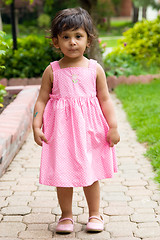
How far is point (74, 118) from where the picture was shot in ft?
8.91

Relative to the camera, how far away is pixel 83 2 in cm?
898

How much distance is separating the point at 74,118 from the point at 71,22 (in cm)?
61

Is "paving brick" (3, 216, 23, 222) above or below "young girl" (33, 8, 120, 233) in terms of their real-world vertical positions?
below

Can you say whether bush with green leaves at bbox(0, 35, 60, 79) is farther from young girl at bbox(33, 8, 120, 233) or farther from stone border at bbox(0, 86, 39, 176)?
young girl at bbox(33, 8, 120, 233)

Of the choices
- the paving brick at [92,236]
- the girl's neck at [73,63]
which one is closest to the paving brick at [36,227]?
the paving brick at [92,236]

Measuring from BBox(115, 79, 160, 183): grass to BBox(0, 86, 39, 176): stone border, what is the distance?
1.43 m

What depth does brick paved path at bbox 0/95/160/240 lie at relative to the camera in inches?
113

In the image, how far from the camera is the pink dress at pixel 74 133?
2.71 metres

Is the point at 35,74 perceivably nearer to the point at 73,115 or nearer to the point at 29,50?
the point at 29,50

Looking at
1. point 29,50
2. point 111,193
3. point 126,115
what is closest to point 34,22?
point 29,50

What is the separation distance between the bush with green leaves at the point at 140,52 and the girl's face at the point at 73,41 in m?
6.75

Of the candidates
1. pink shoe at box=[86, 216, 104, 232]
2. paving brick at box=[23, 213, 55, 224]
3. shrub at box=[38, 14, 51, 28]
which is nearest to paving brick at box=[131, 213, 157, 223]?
pink shoe at box=[86, 216, 104, 232]

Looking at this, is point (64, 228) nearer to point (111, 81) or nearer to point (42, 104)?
point (42, 104)

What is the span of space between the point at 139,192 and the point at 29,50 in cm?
640
